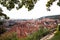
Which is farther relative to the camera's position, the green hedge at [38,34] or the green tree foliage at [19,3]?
the green hedge at [38,34]

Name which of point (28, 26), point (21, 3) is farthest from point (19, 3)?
point (28, 26)

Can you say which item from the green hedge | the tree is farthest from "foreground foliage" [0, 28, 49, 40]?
the tree

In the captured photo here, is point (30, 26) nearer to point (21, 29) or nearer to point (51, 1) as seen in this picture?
point (21, 29)

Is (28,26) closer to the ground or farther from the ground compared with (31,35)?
farther from the ground

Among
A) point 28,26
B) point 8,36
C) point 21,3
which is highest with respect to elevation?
point 21,3

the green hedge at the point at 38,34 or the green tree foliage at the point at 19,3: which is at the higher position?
the green tree foliage at the point at 19,3

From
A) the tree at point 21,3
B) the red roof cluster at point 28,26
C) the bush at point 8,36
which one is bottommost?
the bush at point 8,36

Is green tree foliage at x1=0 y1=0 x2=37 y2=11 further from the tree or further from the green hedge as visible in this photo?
the green hedge

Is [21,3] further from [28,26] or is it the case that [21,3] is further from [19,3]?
[28,26]

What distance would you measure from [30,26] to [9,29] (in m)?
0.75

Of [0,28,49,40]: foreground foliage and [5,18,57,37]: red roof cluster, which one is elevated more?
[5,18,57,37]: red roof cluster

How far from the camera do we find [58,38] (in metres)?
14.4

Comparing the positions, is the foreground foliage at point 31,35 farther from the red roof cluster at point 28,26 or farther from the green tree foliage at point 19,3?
the green tree foliage at point 19,3

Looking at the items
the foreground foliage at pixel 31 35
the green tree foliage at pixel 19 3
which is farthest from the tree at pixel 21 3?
the foreground foliage at pixel 31 35
